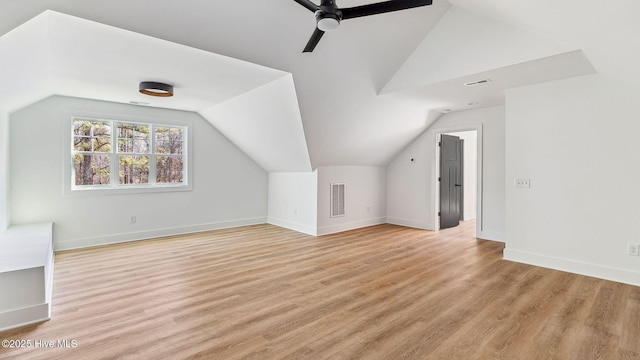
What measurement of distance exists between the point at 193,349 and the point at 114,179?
437cm

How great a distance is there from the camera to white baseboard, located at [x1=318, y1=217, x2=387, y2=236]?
19.2 ft

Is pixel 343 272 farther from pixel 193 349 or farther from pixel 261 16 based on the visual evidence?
pixel 261 16

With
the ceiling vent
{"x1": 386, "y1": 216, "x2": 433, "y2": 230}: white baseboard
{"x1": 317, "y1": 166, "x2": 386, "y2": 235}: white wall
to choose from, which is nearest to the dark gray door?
{"x1": 386, "y1": 216, "x2": 433, "y2": 230}: white baseboard

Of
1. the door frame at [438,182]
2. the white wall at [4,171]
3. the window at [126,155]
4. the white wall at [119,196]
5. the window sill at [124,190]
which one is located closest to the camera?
the white wall at [4,171]

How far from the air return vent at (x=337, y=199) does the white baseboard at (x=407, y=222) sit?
4.81 feet

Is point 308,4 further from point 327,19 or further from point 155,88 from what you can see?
point 155,88

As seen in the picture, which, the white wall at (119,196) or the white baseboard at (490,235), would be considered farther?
the white baseboard at (490,235)

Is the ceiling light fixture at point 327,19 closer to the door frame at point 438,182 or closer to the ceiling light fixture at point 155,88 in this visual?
the ceiling light fixture at point 155,88

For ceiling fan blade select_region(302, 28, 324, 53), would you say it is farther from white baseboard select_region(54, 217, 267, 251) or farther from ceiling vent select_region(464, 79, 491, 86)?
white baseboard select_region(54, 217, 267, 251)

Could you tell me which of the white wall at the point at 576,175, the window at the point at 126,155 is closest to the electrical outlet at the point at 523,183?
the white wall at the point at 576,175

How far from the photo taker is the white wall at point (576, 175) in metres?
3.35

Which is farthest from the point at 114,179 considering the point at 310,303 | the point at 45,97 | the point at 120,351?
the point at 310,303

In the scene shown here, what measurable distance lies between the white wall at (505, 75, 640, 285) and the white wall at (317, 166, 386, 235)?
114 inches

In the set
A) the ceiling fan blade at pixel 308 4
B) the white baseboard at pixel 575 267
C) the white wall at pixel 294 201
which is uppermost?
the ceiling fan blade at pixel 308 4
